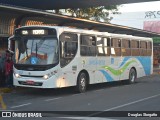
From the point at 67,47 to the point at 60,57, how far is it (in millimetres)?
729

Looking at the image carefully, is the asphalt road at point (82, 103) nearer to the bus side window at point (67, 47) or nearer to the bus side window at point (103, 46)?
the bus side window at point (67, 47)

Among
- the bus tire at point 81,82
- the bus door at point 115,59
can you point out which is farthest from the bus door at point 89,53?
the bus door at point 115,59

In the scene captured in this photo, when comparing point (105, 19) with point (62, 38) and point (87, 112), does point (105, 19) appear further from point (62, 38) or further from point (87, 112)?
point (87, 112)

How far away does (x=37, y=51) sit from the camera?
53.3 feet

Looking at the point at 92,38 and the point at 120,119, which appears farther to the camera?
the point at 92,38

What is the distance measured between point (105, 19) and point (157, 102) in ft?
77.4

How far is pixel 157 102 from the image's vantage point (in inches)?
566

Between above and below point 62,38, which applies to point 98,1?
above

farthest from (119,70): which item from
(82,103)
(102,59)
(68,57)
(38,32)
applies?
(82,103)

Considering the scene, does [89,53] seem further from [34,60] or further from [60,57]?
[34,60]

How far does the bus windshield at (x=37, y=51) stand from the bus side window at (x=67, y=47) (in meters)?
0.33

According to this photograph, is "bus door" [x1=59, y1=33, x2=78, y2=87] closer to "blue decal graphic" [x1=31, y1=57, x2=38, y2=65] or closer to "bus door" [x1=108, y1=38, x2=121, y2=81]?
"blue decal graphic" [x1=31, y1=57, x2=38, y2=65]

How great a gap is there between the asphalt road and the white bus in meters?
0.75

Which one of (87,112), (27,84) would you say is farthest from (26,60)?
(87,112)
